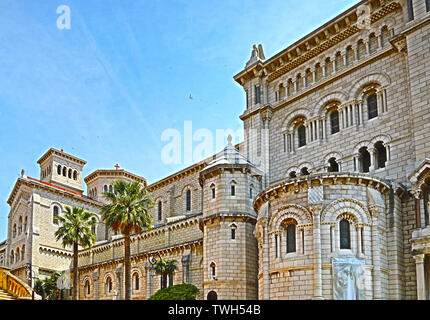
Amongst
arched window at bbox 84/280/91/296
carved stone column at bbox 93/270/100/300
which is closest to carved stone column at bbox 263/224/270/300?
carved stone column at bbox 93/270/100/300

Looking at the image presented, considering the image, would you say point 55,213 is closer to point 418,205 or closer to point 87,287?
point 87,287

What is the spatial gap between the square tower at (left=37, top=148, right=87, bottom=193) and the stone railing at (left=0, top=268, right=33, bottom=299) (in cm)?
5235

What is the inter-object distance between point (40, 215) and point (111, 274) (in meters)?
14.2

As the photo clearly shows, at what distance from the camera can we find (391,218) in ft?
97.8

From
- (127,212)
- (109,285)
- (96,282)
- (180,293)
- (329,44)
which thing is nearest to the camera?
(329,44)

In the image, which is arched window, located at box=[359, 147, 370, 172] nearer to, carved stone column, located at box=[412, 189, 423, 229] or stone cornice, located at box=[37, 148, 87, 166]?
carved stone column, located at box=[412, 189, 423, 229]

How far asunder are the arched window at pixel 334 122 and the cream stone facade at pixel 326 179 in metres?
0.10

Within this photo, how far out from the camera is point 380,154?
33531 millimetres

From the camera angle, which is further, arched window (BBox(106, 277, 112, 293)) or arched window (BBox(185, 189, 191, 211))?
arched window (BBox(106, 277, 112, 293))

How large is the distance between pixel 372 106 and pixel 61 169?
58181mm

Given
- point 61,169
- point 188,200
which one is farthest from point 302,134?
point 61,169

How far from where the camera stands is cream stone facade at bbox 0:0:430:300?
2853 centimetres
